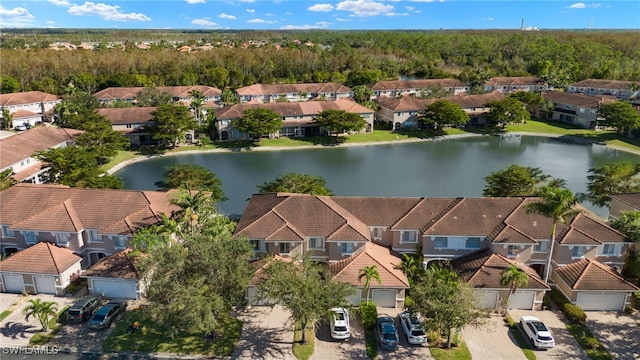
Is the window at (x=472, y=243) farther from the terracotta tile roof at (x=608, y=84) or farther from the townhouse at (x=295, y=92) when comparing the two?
the terracotta tile roof at (x=608, y=84)

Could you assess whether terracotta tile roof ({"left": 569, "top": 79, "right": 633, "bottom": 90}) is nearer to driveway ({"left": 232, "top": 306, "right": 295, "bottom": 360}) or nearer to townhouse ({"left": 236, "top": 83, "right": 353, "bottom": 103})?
townhouse ({"left": 236, "top": 83, "right": 353, "bottom": 103})

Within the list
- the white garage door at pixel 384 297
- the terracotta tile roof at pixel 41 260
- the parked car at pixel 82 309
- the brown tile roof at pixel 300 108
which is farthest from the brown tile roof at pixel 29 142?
the white garage door at pixel 384 297

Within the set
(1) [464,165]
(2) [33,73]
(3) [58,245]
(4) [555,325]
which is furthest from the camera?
(2) [33,73]

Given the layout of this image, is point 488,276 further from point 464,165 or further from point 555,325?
point 464,165

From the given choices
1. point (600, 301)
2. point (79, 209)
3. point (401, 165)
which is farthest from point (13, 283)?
point (401, 165)

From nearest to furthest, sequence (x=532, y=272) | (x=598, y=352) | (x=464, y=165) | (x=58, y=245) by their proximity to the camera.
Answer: (x=598, y=352) < (x=532, y=272) < (x=58, y=245) < (x=464, y=165)

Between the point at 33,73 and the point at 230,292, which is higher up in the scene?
the point at 33,73

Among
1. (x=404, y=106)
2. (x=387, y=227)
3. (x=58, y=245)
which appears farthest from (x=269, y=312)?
(x=404, y=106)
